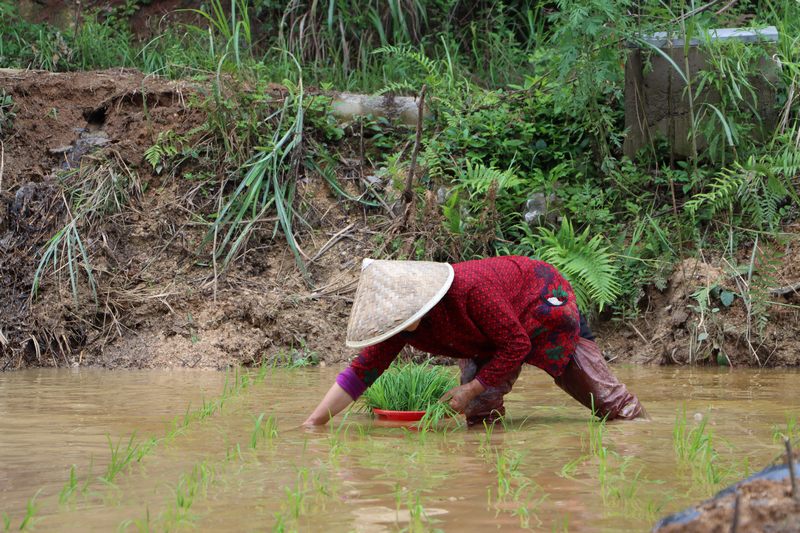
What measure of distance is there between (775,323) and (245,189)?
418cm

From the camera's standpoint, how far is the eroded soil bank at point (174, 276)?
20.4 ft

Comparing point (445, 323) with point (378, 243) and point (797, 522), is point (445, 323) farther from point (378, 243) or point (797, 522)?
point (378, 243)

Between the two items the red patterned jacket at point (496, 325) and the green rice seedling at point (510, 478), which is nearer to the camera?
the green rice seedling at point (510, 478)

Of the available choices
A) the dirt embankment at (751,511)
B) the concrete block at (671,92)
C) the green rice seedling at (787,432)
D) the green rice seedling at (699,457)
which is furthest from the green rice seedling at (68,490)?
the concrete block at (671,92)

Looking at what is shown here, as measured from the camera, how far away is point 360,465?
3049 millimetres

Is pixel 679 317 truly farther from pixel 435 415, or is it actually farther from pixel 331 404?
pixel 331 404

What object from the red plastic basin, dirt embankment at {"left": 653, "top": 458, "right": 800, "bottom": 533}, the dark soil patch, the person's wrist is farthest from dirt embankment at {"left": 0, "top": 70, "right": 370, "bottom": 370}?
dirt embankment at {"left": 653, "top": 458, "right": 800, "bottom": 533}

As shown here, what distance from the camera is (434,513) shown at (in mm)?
2416

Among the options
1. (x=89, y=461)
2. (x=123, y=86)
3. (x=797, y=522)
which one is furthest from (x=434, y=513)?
(x=123, y=86)

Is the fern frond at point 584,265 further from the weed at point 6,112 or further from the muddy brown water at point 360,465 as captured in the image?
the weed at point 6,112

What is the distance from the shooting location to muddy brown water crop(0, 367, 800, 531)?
7.86 ft

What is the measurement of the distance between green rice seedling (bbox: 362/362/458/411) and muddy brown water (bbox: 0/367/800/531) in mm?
123

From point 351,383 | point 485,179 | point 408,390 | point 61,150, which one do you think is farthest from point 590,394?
point 61,150

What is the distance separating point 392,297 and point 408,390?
0.82 metres
